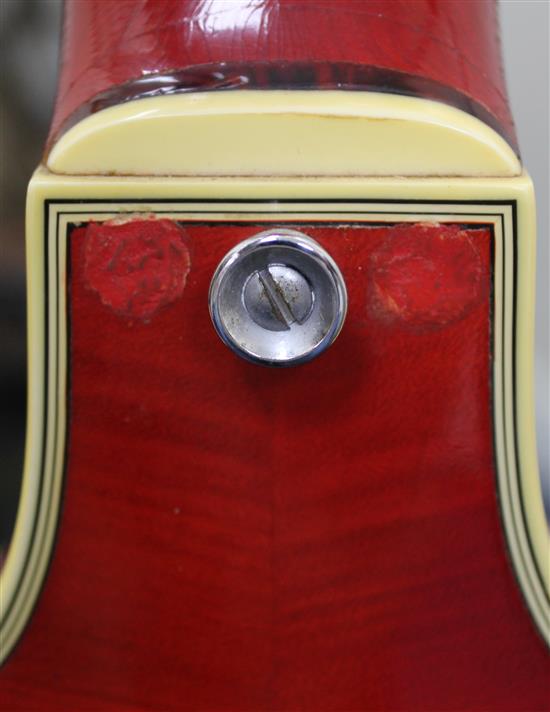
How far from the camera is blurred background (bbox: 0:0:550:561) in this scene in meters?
0.91

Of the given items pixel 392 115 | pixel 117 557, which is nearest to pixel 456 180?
pixel 392 115

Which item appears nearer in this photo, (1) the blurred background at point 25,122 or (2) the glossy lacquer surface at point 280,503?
(2) the glossy lacquer surface at point 280,503

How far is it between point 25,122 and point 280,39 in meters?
0.58

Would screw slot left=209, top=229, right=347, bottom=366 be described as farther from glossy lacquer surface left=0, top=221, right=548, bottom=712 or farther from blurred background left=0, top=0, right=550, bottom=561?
blurred background left=0, top=0, right=550, bottom=561

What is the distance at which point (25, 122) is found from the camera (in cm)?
95

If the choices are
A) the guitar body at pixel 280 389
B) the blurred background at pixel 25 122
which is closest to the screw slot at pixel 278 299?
the guitar body at pixel 280 389

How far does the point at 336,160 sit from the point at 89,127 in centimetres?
15

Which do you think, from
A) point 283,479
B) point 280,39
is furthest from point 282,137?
point 283,479

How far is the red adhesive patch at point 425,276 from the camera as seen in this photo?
0.47m

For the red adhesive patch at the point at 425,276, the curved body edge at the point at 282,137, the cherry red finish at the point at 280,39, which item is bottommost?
the red adhesive patch at the point at 425,276

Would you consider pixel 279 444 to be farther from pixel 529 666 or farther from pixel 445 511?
pixel 529 666

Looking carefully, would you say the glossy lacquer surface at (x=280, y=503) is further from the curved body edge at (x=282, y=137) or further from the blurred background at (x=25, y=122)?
the blurred background at (x=25, y=122)

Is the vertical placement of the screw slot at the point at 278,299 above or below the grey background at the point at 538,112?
below

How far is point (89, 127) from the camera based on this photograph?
0.46 meters
